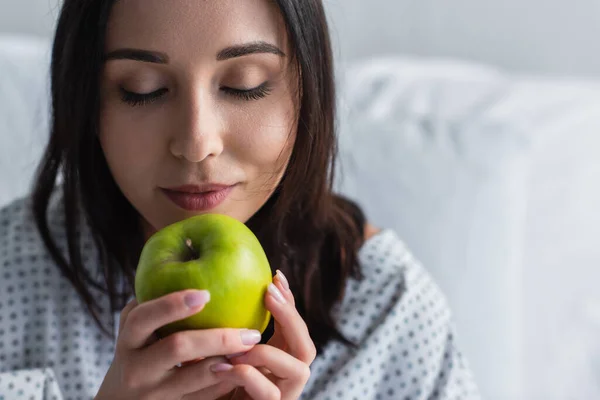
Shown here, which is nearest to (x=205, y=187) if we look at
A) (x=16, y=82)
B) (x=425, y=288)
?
(x=425, y=288)

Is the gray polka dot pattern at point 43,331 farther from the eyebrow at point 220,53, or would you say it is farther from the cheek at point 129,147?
the eyebrow at point 220,53

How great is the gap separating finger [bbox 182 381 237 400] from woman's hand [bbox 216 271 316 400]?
17 millimetres

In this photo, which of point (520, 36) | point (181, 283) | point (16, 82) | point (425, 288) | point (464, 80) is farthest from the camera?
point (520, 36)

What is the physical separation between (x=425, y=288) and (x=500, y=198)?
0.27m

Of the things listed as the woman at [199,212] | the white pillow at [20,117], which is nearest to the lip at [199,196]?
the woman at [199,212]

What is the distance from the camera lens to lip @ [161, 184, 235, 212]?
85 cm

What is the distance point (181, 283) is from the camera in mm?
670

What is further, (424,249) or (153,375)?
(424,249)

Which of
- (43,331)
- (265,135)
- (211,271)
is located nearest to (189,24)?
(265,135)

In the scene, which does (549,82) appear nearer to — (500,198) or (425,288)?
(500,198)

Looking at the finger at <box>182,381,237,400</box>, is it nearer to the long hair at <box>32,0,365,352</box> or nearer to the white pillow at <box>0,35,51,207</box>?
the long hair at <box>32,0,365,352</box>

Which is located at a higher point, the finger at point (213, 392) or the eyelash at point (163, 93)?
the eyelash at point (163, 93)

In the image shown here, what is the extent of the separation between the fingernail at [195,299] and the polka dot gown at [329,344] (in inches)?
15.1

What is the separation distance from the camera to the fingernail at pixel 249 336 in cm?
69
